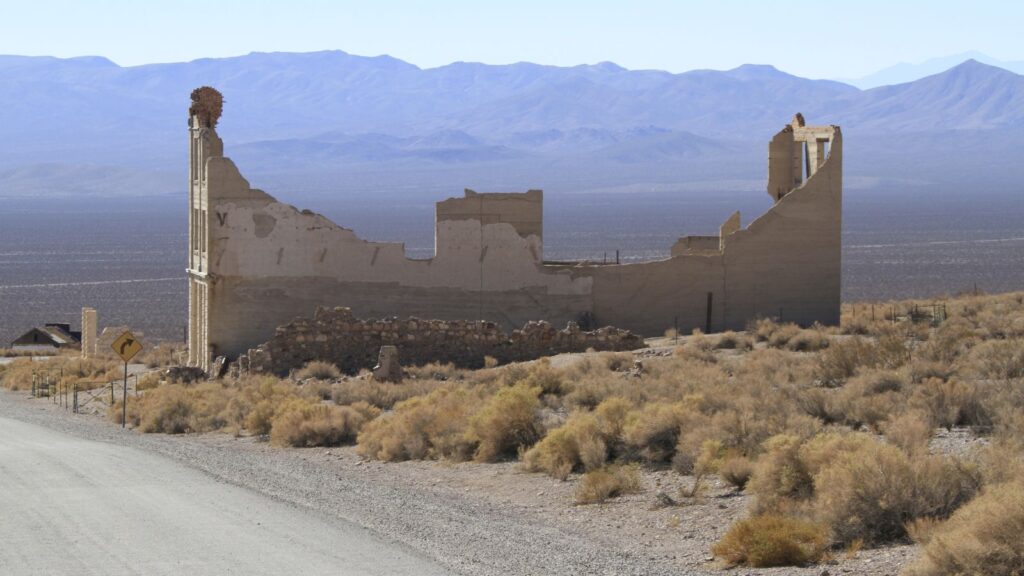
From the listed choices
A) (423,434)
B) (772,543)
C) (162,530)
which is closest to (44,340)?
(423,434)

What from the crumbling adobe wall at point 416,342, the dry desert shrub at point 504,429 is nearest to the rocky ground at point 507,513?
the dry desert shrub at point 504,429

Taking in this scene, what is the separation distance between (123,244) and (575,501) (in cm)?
16078

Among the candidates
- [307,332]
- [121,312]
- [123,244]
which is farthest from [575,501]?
[123,244]

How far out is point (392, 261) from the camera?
34.6m

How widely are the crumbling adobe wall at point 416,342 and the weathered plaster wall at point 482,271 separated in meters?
2.74

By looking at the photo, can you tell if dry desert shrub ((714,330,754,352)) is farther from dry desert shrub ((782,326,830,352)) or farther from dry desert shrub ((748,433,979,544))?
dry desert shrub ((748,433,979,544))

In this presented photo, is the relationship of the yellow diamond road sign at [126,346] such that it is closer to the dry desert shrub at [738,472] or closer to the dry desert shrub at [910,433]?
the dry desert shrub at [738,472]

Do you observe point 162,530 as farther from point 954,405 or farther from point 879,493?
point 954,405

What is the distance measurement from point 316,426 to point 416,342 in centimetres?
995

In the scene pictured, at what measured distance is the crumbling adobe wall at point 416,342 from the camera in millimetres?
31578

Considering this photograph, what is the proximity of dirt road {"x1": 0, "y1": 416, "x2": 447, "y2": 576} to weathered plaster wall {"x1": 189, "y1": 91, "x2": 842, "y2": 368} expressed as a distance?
1669cm

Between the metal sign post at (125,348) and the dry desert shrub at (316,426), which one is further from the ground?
the metal sign post at (125,348)

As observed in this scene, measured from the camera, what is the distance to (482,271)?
34.6m

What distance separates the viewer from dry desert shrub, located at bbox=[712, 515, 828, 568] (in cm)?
1208
